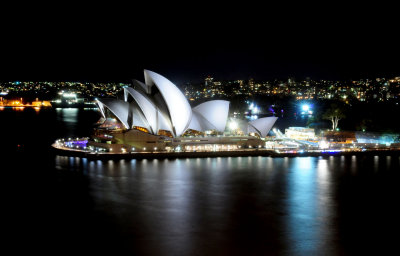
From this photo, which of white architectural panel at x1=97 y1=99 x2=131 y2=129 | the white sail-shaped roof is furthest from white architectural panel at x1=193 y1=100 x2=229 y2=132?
white architectural panel at x1=97 y1=99 x2=131 y2=129

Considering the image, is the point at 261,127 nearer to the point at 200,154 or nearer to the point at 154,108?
the point at 200,154

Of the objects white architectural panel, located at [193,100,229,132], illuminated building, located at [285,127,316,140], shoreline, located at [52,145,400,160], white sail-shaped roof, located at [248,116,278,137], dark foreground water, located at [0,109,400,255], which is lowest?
dark foreground water, located at [0,109,400,255]

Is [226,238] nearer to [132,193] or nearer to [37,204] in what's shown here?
[132,193]

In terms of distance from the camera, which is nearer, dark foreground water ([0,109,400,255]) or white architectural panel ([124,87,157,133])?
dark foreground water ([0,109,400,255])

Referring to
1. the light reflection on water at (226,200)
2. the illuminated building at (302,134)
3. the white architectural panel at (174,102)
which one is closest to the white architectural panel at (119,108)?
the white architectural panel at (174,102)

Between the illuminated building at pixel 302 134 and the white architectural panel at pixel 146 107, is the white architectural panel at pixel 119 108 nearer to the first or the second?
the white architectural panel at pixel 146 107

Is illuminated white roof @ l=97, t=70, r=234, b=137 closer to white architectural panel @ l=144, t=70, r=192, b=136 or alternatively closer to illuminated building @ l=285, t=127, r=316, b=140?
white architectural panel @ l=144, t=70, r=192, b=136
